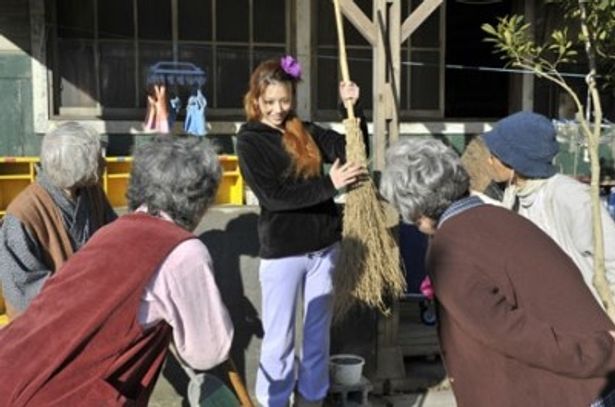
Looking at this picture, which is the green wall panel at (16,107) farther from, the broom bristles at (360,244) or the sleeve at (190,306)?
the sleeve at (190,306)

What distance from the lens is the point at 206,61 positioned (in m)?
6.64

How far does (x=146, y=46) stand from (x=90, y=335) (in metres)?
4.91

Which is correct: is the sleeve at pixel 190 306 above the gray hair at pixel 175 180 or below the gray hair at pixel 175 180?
below

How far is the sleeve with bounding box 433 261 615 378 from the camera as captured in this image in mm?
1922

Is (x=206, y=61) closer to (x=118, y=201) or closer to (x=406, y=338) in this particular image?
(x=118, y=201)

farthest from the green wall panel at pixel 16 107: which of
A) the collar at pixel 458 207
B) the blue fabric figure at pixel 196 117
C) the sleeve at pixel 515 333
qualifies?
the sleeve at pixel 515 333

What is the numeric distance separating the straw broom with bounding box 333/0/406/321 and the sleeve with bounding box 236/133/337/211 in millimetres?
286

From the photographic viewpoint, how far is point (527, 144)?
2.46 m

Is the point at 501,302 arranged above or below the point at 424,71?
below

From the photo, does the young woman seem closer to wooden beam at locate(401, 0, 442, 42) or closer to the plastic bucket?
the plastic bucket

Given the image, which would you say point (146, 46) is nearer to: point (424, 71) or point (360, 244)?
point (424, 71)

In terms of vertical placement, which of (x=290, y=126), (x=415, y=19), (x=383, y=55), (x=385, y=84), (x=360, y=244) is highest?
(x=415, y=19)

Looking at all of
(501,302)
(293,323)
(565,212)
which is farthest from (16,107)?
(501,302)

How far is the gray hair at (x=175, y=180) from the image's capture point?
217 centimetres
